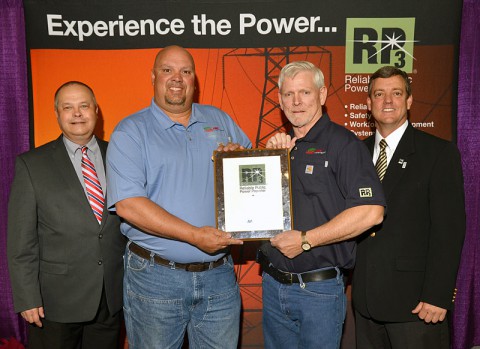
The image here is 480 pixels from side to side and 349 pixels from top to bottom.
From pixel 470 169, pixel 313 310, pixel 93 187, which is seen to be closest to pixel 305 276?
pixel 313 310

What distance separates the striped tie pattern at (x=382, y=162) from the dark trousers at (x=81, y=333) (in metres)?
1.85

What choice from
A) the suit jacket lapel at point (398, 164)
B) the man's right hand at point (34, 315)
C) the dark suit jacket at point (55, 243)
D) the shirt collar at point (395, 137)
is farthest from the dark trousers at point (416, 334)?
the man's right hand at point (34, 315)

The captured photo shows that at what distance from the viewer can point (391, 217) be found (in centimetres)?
251

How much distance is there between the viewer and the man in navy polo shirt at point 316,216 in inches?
88.6

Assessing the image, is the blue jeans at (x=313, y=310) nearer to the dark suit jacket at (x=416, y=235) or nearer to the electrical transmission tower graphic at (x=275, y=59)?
the dark suit jacket at (x=416, y=235)

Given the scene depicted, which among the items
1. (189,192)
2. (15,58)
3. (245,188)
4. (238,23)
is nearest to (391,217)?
(245,188)

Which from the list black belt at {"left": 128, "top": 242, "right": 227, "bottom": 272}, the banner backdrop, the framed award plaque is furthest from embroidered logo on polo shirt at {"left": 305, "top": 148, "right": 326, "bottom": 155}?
the banner backdrop

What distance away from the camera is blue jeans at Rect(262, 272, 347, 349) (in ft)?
7.64

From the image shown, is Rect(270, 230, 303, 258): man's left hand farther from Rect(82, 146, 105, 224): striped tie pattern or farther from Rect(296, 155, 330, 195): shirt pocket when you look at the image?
Rect(82, 146, 105, 224): striped tie pattern

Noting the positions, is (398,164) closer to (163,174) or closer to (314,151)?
(314,151)

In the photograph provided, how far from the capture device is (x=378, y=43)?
11.3 ft

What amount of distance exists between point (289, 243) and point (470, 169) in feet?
6.60

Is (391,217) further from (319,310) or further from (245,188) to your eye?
(245,188)

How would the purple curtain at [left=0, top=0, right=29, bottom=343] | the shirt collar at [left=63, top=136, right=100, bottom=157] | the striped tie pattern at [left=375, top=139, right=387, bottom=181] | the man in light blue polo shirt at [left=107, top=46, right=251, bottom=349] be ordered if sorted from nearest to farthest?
1. the man in light blue polo shirt at [left=107, top=46, right=251, bottom=349]
2. the striped tie pattern at [left=375, top=139, right=387, bottom=181]
3. the shirt collar at [left=63, top=136, right=100, bottom=157]
4. the purple curtain at [left=0, top=0, right=29, bottom=343]
